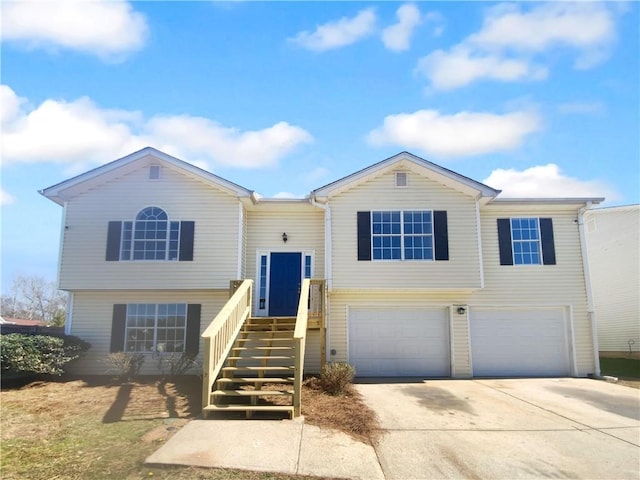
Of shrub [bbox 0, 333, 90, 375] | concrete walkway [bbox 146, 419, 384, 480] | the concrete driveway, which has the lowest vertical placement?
the concrete driveway

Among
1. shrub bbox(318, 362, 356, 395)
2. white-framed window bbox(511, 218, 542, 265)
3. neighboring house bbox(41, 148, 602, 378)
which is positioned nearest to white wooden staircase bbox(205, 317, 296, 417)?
shrub bbox(318, 362, 356, 395)

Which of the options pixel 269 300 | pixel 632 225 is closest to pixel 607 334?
pixel 632 225

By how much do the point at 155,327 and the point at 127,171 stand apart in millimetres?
4635

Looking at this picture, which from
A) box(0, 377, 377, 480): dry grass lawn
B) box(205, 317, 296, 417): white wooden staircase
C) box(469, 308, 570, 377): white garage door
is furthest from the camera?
box(469, 308, 570, 377): white garage door

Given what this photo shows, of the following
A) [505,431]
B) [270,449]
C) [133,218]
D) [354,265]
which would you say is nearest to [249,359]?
[270,449]

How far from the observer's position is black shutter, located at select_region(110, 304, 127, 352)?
41.1 feet

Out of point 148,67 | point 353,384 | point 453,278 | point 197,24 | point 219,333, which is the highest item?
point 197,24

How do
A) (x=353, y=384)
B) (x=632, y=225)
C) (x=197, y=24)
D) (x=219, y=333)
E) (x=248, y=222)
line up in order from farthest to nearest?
(x=632, y=225) → (x=248, y=222) → (x=353, y=384) → (x=197, y=24) → (x=219, y=333)

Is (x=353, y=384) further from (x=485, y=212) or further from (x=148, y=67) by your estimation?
(x=148, y=67)

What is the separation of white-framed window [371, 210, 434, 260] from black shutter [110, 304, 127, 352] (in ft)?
24.5

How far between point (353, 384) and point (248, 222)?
5.73 m

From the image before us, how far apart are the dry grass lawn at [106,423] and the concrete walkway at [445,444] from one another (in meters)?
0.30

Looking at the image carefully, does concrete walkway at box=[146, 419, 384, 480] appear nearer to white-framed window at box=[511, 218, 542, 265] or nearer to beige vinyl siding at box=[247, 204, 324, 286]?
beige vinyl siding at box=[247, 204, 324, 286]

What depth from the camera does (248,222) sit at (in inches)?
534
